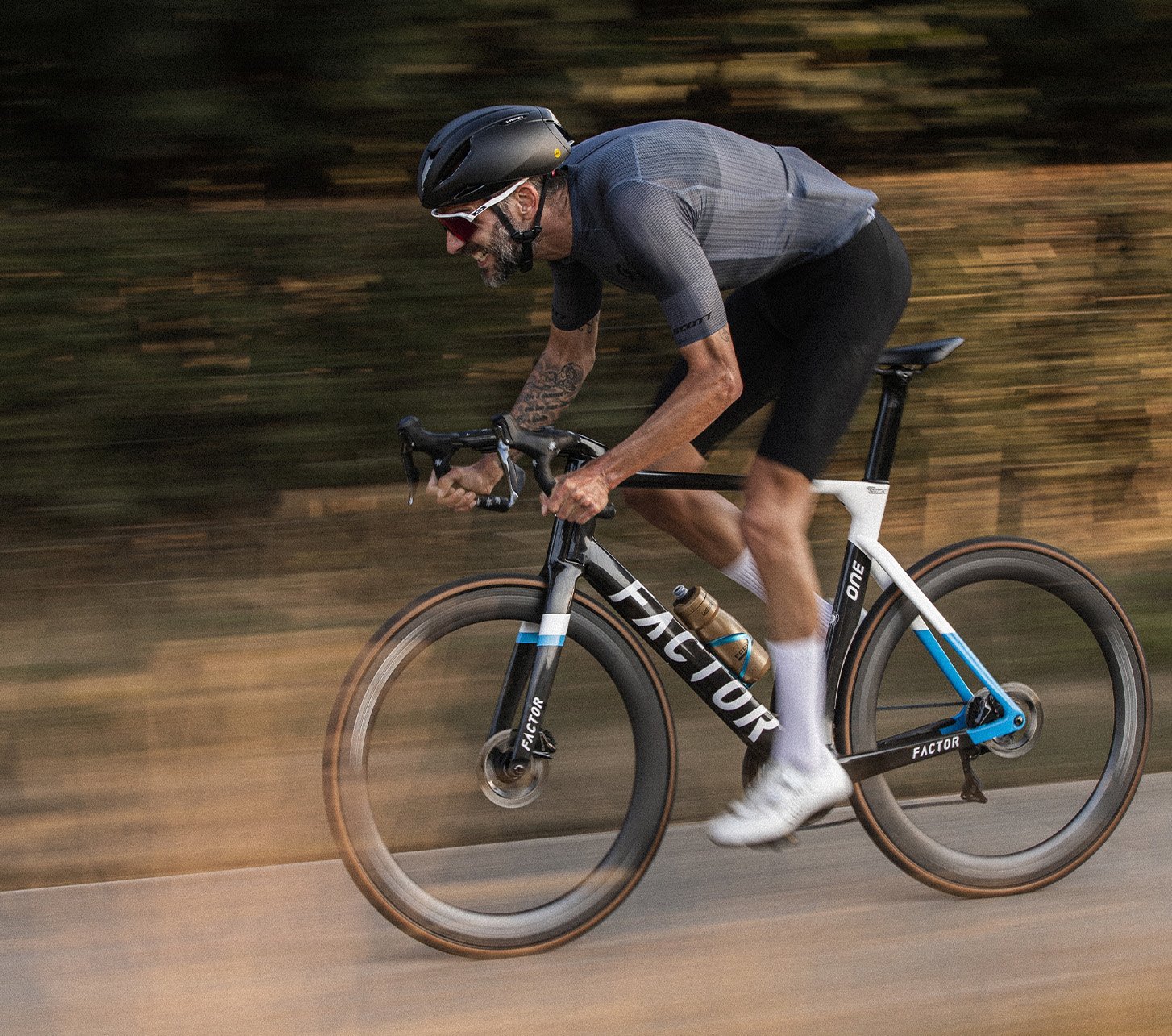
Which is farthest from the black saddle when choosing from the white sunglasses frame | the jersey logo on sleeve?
the white sunglasses frame

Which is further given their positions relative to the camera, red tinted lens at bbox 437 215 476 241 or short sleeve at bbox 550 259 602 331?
short sleeve at bbox 550 259 602 331

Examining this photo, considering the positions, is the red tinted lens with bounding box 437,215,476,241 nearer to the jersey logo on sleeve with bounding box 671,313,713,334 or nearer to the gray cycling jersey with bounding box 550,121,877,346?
the gray cycling jersey with bounding box 550,121,877,346

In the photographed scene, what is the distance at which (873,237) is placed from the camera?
3322 mm

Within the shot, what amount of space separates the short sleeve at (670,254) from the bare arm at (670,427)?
0.14ft

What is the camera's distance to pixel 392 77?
4.28 meters

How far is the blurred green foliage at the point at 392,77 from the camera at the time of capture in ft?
13.8

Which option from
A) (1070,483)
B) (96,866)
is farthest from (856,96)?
(96,866)

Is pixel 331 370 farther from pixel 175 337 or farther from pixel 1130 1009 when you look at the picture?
pixel 1130 1009

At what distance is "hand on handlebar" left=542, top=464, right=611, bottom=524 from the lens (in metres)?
3.00

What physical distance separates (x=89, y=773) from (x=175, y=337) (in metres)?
1.33

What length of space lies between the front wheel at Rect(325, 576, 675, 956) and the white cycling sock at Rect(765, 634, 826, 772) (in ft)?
0.92

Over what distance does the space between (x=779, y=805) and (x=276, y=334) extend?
2.15 meters

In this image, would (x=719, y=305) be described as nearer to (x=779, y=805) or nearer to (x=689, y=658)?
(x=689, y=658)

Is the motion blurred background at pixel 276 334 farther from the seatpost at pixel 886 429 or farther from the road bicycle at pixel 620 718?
the seatpost at pixel 886 429
